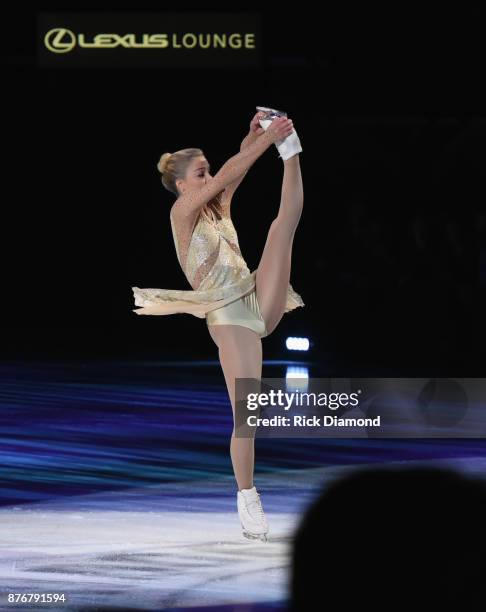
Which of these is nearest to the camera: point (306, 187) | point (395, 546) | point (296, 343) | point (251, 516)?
point (395, 546)

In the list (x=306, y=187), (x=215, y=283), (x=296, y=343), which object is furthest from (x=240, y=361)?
(x=306, y=187)

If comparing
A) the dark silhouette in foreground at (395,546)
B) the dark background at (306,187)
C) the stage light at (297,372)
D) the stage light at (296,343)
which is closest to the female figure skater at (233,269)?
the dark silhouette in foreground at (395,546)

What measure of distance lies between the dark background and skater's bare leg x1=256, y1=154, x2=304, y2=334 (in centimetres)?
472

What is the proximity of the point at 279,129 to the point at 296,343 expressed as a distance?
696 centimetres

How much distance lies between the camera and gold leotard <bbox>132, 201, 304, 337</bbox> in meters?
3.67

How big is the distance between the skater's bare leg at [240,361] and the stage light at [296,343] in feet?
22.0

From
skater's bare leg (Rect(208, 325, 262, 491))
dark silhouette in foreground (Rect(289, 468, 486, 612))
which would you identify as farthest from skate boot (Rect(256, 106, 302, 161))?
dark silhouette in foreground (Rect(289, 468, 486, 612))

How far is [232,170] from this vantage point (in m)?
3.59

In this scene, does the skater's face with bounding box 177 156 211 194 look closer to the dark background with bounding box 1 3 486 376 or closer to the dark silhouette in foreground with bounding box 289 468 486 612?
the dark silhouette in foreground with bounding box 289 468 486 612

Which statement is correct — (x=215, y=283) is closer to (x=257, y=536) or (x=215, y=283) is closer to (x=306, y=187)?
(x=257, y=536)

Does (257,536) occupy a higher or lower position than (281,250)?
lower

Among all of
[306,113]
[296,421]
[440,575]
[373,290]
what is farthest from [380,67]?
[440,575]

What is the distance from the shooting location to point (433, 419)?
6.78m

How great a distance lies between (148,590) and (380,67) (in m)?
6.53
